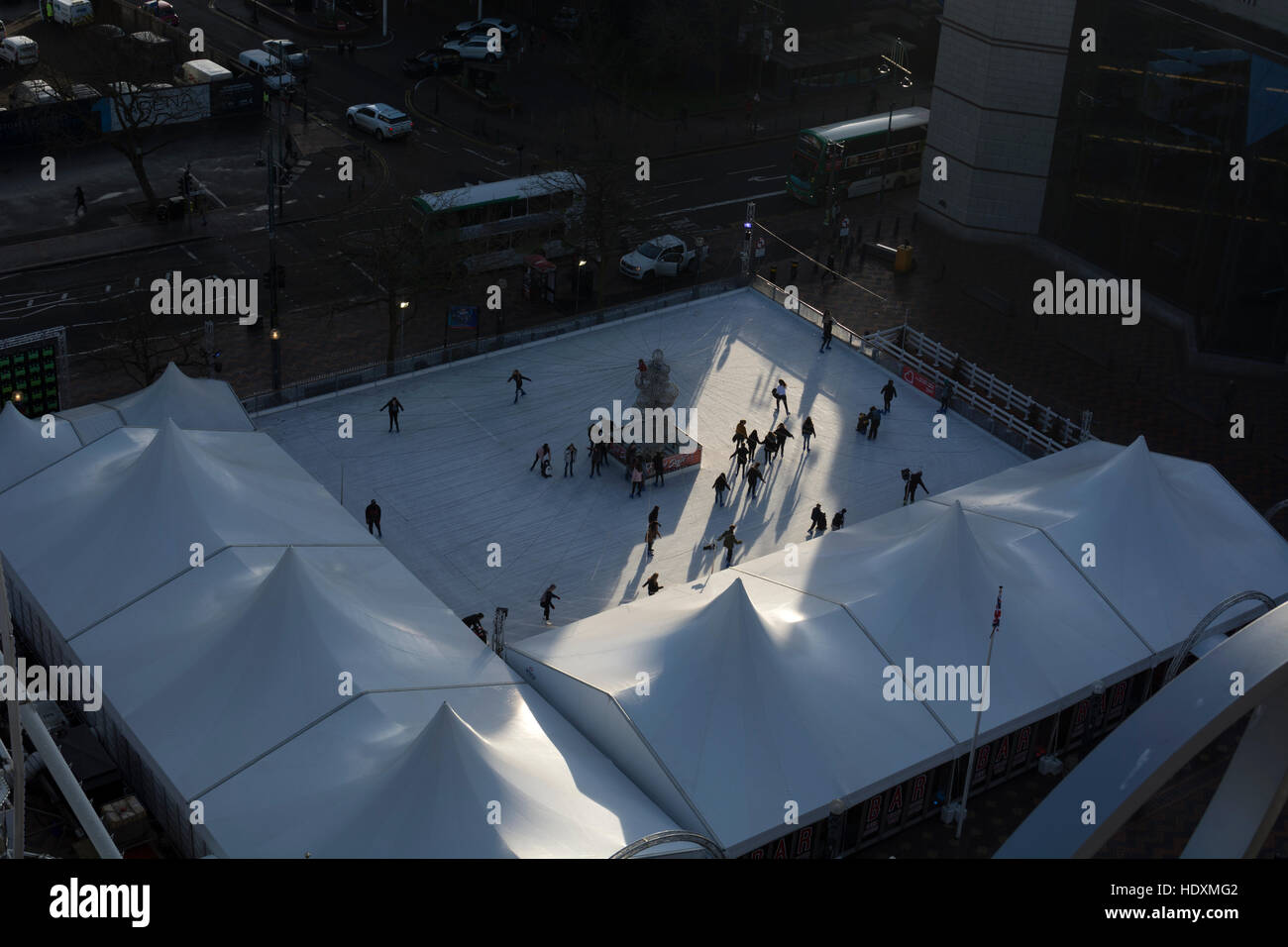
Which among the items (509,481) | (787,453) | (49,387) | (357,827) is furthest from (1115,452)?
(49,387)

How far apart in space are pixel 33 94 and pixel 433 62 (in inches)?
724

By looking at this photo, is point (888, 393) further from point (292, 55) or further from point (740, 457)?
point (292, 55)

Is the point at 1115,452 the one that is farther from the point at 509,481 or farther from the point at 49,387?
the point at 49,387

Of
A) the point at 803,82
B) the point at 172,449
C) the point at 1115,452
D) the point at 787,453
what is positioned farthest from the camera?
the point at 803,82

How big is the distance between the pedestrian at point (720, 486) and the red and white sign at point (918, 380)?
28.0 ft

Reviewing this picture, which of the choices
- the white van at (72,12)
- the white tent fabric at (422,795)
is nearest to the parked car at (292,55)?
the white van at (72,12)

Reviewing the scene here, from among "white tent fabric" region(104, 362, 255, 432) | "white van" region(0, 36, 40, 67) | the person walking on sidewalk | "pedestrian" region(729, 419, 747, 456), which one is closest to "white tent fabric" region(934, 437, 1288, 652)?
"pedestrian" region(729, 419, 747, 456)

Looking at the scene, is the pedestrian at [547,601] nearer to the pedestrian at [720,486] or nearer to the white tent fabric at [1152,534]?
the pedestrian at [720,486]

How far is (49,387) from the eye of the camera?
41.8 meters

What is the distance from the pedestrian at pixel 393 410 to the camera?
140 ft

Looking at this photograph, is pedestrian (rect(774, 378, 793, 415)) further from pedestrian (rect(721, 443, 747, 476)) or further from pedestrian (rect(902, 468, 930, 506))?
pedestrian (rect(902, 468, 930, 506))

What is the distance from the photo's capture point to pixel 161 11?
75.6m

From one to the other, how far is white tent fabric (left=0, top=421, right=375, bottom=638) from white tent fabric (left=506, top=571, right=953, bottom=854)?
700 centimetres

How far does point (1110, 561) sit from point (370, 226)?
103 feet
